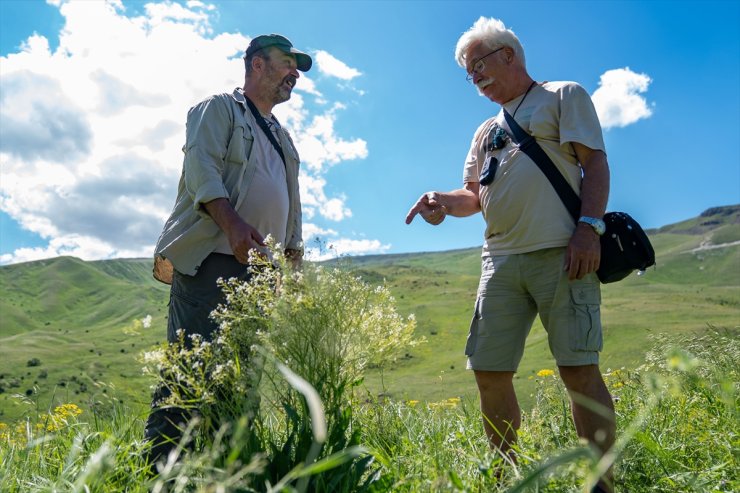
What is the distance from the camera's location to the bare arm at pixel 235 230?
3.53 m

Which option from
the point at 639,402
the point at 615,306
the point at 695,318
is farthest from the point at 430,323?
the point at 639,402

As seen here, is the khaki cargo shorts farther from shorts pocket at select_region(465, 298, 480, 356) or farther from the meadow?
the meadow

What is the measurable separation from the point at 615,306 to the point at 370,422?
4744 inches

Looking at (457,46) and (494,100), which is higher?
(457,46)

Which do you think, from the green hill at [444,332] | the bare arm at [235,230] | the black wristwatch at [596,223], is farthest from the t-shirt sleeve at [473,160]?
the green hill at [444,332]

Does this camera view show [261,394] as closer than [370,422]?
Yes

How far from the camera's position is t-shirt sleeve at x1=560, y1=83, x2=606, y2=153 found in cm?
390

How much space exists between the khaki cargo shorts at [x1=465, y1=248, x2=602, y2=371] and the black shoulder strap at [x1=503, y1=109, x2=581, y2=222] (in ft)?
1.10

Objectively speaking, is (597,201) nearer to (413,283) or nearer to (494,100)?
(494,100)

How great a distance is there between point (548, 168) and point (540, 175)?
0.08 m

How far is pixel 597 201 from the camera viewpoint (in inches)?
150

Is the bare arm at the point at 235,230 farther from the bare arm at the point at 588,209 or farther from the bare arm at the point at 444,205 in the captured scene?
the bare arm at the point at 588,209

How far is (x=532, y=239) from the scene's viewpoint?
12.9ft

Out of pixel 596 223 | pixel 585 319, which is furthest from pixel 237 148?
pixel 585 319
